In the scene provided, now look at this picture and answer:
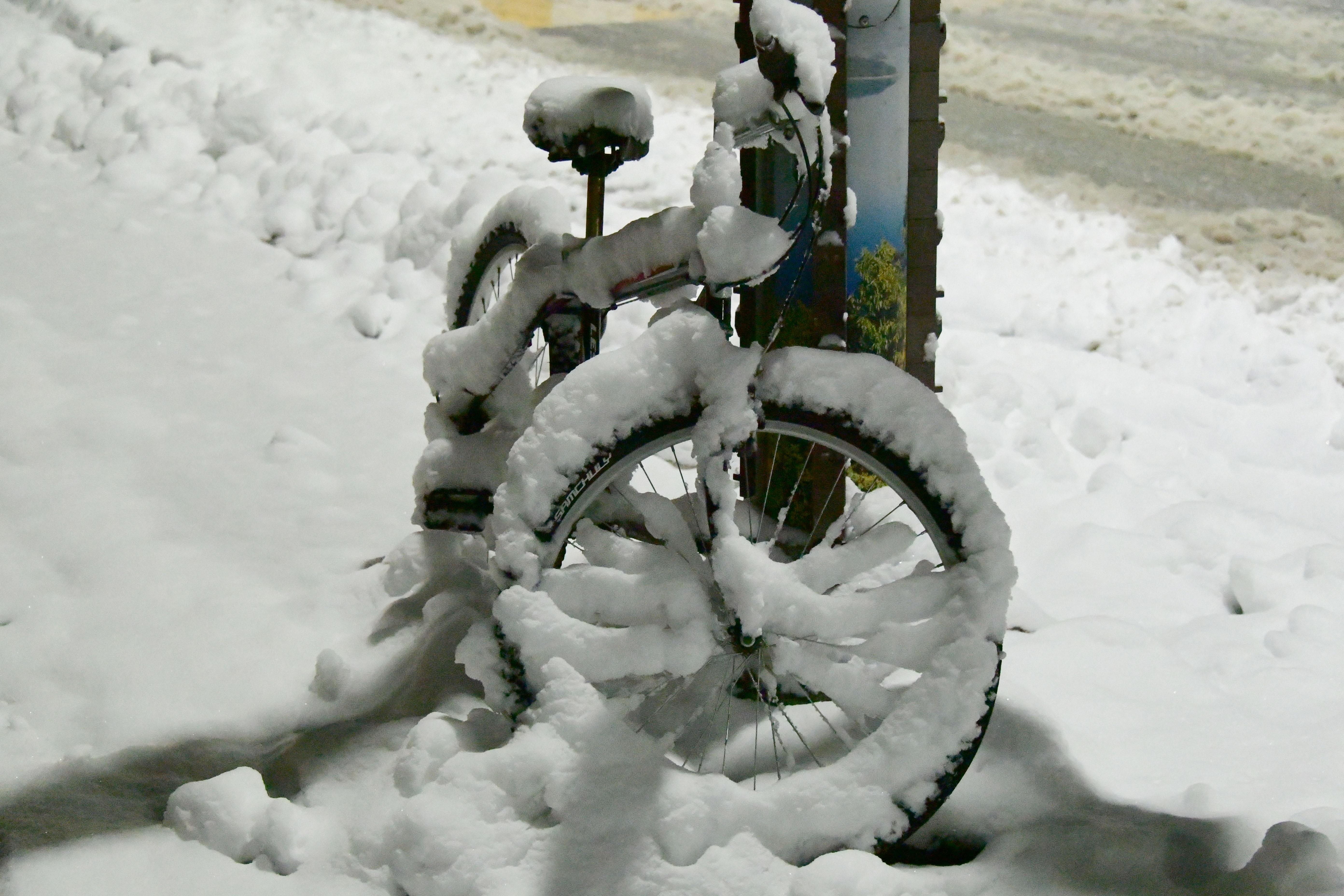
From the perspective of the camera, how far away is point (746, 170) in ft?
8.30

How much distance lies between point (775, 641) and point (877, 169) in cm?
125

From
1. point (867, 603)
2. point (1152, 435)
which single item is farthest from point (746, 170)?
point (1152, 435)

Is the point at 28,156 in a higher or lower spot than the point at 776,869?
higher

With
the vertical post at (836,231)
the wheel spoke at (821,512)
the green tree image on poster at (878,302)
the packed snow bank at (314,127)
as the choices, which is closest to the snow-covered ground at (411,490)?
the packed snow bank at (314,127)

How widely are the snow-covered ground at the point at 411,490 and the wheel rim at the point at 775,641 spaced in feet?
0.89

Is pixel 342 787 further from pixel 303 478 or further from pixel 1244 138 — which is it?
pixel 1244 138

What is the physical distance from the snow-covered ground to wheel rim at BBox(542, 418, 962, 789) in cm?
27

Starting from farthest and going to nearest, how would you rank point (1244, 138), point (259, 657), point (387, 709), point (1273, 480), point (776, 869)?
1. point (1244, 138)
2. point (1273, 480)
3. point (259, 657)
4. point (387, 709)
5. point (776, 869)

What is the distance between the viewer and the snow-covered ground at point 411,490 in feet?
6.02

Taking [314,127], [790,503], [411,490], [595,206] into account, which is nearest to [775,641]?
[790,503]

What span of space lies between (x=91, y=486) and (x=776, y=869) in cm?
222

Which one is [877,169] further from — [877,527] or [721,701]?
[721,701]

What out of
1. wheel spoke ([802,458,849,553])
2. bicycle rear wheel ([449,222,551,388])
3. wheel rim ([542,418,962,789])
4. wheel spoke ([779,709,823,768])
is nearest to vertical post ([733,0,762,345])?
wheel rim ([542,418,962,789])

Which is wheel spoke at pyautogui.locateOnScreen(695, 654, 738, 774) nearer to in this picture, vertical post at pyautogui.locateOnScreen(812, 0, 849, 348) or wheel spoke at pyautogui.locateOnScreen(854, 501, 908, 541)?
wheel spoke at pyautogui.locateOnScreen(854, 501, 908, 541)
